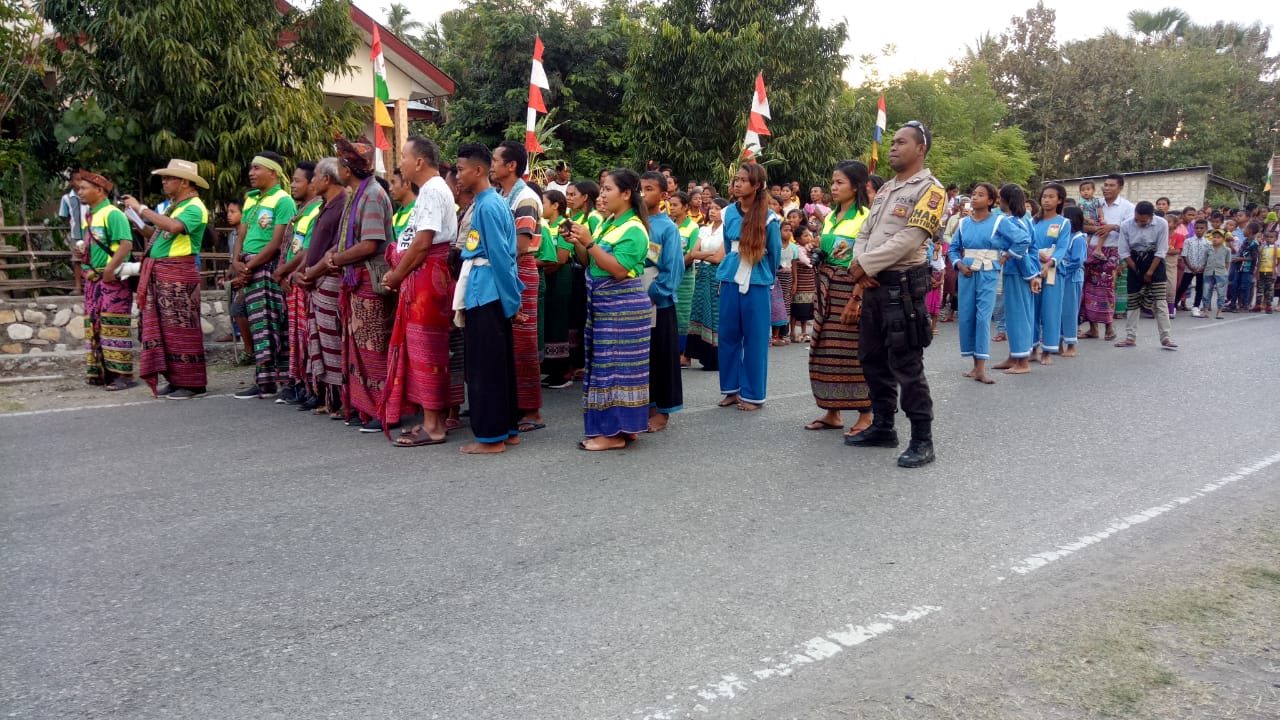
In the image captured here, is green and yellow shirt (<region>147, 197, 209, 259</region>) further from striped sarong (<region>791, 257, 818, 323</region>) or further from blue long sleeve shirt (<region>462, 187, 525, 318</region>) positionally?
striped sarong (<region>791, 257, 818, 323</region>)

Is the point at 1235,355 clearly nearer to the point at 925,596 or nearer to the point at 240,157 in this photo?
the point at 925,596

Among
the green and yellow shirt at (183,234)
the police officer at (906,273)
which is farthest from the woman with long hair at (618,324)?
the green and yellow shirt at (183,234)

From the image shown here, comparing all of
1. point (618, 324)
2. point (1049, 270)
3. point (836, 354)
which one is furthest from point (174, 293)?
point (1049, 270)

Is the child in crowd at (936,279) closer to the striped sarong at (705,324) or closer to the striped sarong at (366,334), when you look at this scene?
the striped sarong at (705,324)

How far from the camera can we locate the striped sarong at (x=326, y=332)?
22.3 feet

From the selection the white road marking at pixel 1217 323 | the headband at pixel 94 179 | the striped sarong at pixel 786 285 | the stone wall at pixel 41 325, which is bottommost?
the white road marking at pixel 1217 323

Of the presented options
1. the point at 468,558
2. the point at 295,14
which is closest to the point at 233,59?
the point at 295,14

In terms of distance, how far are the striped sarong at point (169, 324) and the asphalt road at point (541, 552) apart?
3.71ft

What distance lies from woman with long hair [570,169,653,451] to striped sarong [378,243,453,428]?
0.95 m

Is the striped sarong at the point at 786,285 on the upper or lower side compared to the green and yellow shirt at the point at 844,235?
lower

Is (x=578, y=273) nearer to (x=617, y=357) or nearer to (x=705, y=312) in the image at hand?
(x=705, y=312)

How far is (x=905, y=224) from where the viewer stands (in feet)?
18.5

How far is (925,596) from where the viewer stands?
3623 mm

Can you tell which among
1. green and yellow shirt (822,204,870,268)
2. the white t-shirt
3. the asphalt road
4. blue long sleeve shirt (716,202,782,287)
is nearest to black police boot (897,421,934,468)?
the asphalt road
